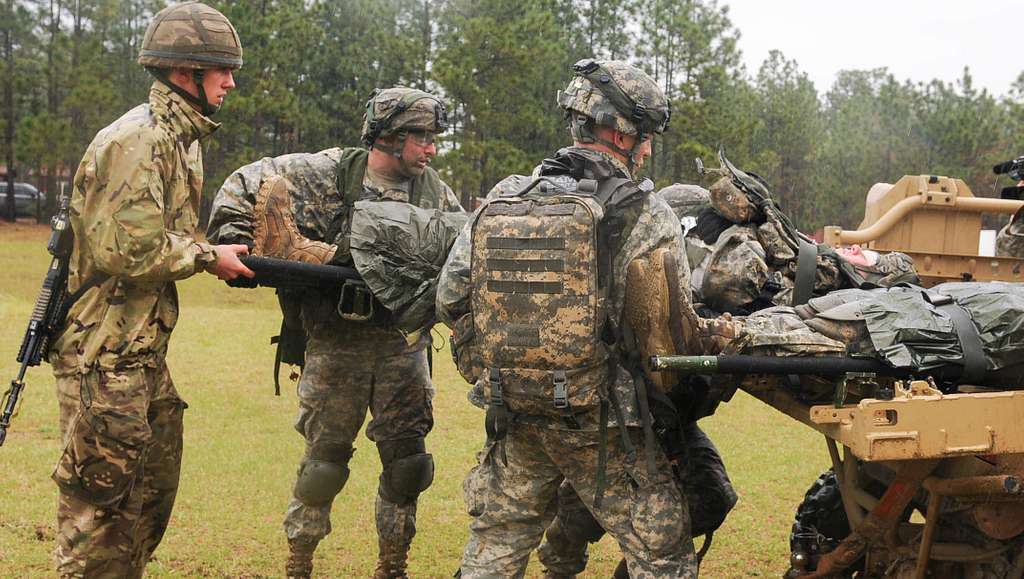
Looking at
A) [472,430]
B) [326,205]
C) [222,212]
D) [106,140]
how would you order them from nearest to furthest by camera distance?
[106,140] → [222,212] → [326,205] → [472,430]

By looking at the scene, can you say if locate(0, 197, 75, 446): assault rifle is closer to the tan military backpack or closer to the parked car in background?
the tan military backpack

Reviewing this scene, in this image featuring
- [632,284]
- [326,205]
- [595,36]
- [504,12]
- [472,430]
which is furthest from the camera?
[595,36]

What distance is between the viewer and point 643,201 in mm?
3910

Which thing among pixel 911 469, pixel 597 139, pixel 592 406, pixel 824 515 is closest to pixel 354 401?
pixel 592 406

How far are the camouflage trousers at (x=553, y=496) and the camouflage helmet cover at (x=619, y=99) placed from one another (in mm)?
1210

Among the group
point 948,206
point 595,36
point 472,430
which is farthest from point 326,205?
point 595,36

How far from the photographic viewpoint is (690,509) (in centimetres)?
482

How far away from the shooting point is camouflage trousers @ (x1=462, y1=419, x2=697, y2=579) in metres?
3.97

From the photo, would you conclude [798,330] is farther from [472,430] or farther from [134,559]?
[472,430]

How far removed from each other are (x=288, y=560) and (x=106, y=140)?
8.40 feet

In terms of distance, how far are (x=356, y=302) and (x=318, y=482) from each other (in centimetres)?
103

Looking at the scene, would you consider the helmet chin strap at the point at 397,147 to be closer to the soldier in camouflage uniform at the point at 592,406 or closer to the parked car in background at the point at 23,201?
the soldier in camouflage uniform at the point at 592,406

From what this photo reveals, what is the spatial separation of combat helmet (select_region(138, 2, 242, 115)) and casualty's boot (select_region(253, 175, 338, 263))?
0.66 meters

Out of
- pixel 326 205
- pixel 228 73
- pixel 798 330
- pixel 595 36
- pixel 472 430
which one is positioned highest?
pixel 595 36
